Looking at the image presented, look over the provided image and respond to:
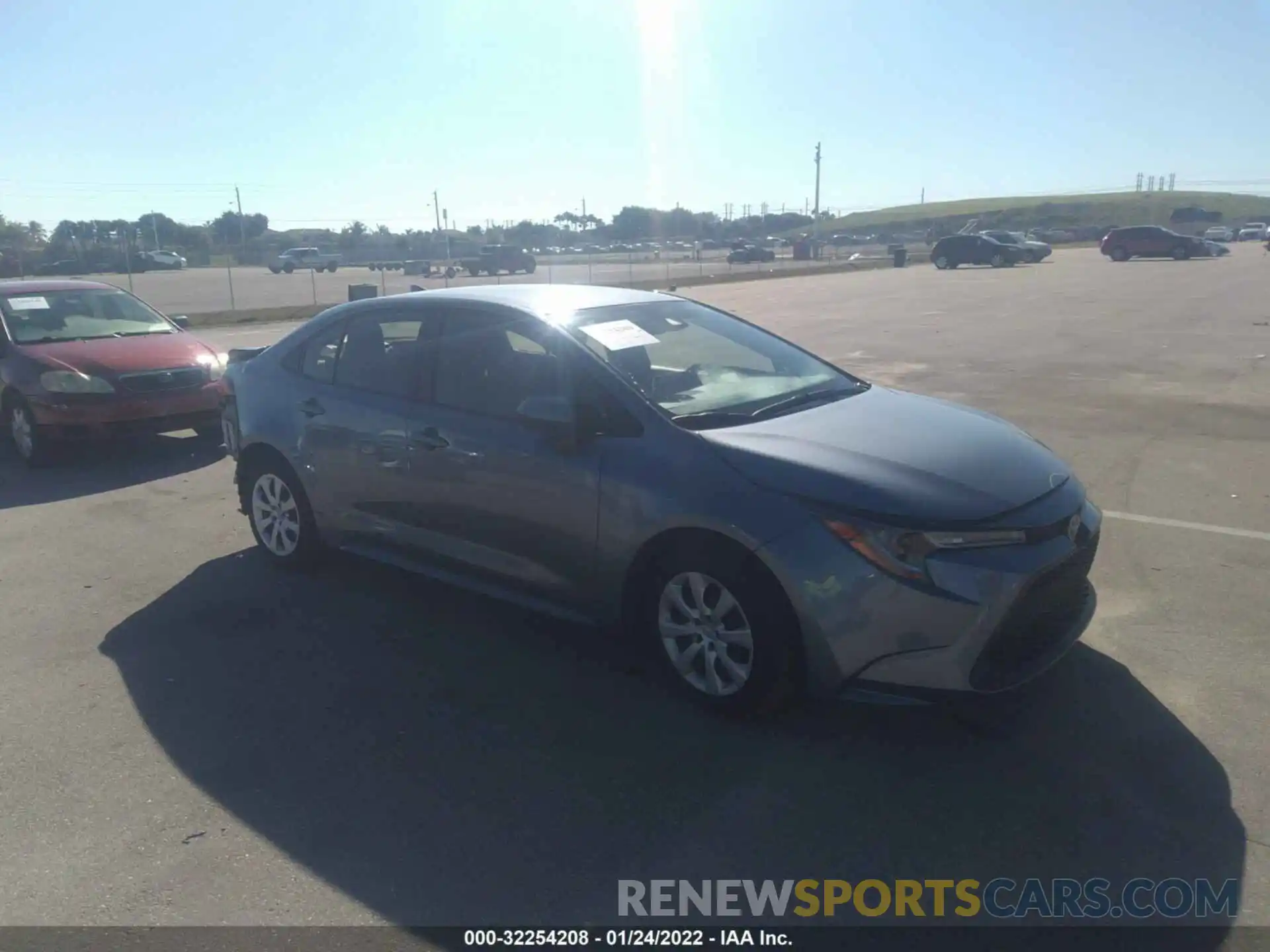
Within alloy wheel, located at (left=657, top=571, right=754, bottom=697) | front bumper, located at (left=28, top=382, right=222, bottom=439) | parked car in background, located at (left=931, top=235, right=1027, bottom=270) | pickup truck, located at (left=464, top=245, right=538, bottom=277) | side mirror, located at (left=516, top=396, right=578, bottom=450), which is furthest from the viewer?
pickup truck, located at (left=464, top=245, right=538, bottom=277)

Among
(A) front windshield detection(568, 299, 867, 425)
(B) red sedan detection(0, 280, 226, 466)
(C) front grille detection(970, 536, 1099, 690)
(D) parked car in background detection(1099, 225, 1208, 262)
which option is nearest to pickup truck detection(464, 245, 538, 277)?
(D) parked car in background detection(1099, 225, 1208, 262)

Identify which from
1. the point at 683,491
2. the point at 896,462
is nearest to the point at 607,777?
the point at 683,491

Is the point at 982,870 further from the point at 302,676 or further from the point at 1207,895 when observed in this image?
the point at 302,676

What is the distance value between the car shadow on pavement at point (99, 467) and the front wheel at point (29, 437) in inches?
3.8

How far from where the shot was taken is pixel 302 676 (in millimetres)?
4824

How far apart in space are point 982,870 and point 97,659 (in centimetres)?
405

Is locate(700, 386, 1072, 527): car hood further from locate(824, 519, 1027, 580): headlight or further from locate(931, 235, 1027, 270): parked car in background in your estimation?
locate(931, 235, 1027, 270): parked car in background

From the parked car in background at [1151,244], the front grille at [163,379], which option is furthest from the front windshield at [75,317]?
the parked car in background at [1151,244]

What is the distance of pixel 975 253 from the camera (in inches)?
1969

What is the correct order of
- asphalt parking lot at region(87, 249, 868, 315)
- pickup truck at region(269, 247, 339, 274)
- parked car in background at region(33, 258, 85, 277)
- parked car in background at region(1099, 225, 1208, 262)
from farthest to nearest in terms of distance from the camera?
pickup truck at region(269, 247, 339, 274)
parked car in background at region(1099, 225, 1208, 262)
parked car in background at region(33, 258, 85, 277)
asphalt parking lot at region(87, 249, 868, 315)

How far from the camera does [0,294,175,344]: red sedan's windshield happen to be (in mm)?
10023

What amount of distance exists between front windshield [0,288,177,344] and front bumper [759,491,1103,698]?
860cm

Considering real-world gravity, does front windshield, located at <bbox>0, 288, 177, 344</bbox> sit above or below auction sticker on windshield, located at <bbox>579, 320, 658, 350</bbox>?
below

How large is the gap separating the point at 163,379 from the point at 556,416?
619 cm
